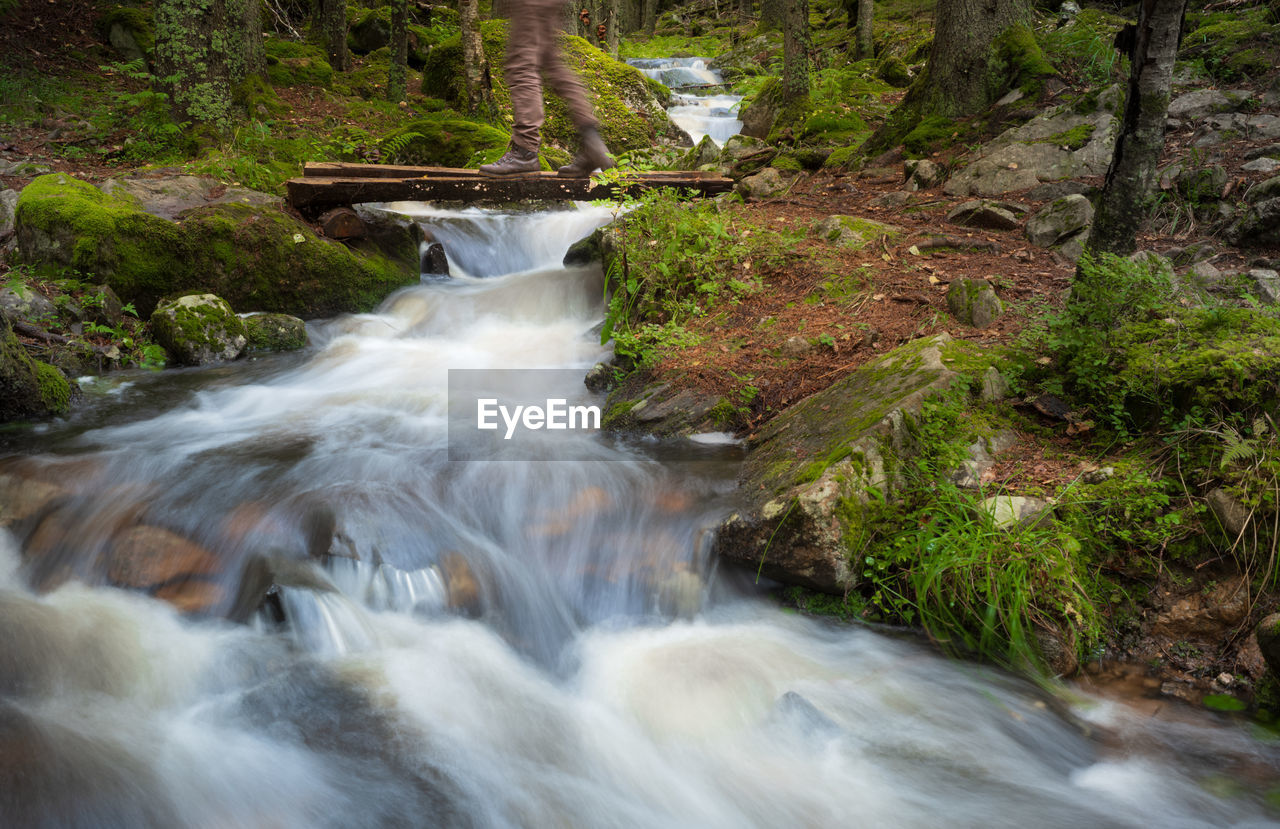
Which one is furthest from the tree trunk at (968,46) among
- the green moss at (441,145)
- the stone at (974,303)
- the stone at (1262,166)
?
the green moss at (441,145)

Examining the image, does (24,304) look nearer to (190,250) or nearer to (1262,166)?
(190,250)

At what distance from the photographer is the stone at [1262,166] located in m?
5.41

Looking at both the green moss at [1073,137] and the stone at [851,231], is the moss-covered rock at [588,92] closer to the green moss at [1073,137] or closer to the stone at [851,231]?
the stone at [851,231]

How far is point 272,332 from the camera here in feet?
21.3

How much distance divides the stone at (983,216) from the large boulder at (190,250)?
558 centimetres

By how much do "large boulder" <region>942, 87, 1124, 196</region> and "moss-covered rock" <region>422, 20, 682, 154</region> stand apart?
702 cm

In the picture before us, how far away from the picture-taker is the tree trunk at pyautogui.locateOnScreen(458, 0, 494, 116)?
1087 cm

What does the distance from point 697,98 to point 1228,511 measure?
17.1 m

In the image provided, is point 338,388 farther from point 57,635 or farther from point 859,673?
point 859,673

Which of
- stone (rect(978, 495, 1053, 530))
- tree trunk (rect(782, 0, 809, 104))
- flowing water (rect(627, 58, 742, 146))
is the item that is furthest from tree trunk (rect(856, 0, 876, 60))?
stone (rect(978, 495, 1053, 530))

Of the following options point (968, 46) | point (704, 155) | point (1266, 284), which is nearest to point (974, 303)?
point (1266, 284)

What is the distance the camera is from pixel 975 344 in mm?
4355

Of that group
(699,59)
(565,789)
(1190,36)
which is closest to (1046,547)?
(565,789)

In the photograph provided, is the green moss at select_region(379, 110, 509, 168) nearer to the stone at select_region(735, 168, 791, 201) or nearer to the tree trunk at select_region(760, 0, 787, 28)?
the stone at select_region(735, 168, 791, 201)
